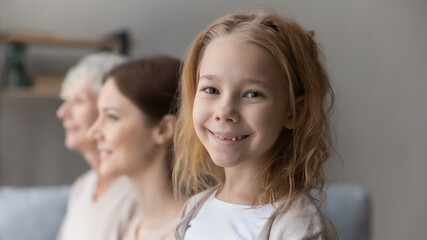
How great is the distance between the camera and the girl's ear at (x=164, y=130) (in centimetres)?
123

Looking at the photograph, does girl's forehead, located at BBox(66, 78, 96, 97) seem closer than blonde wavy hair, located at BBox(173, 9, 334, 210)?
No

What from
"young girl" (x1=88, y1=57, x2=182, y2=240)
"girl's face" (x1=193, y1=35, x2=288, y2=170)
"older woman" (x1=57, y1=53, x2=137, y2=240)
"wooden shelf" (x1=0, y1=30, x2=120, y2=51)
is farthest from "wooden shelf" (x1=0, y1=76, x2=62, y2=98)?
"girl's face" (x1=193, y1=35, x2=288, y2=170)

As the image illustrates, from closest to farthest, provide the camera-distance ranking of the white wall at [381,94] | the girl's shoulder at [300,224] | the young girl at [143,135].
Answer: the girl's shoulder at [300,224]
the young girl at [143,135]
the white wall at [381,94]

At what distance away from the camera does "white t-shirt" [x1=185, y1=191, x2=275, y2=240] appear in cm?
82

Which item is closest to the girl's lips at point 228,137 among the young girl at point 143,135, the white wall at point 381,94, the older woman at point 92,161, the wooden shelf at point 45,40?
the young girl at point 143,135

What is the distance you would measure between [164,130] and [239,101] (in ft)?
1.50

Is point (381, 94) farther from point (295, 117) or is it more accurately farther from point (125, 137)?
point (295, 117)

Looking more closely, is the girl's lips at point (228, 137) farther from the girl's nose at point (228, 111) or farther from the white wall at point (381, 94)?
the white wall at point (381, 94)

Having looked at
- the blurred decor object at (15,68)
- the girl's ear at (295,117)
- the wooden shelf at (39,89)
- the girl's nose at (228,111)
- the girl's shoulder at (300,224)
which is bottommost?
the wooden shelf at (39,89)

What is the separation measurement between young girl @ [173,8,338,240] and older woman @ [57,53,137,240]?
648 mm

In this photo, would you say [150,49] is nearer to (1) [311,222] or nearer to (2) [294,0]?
(2) [294,0]

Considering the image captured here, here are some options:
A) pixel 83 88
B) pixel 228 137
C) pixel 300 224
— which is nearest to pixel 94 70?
pixel 83 88

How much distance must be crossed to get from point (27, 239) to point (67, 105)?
0.75 m

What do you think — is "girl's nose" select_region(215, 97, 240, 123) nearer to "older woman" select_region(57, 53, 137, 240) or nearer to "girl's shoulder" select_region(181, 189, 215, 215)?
"girl's shoulder" select_region(181, 189, 215, 215)
